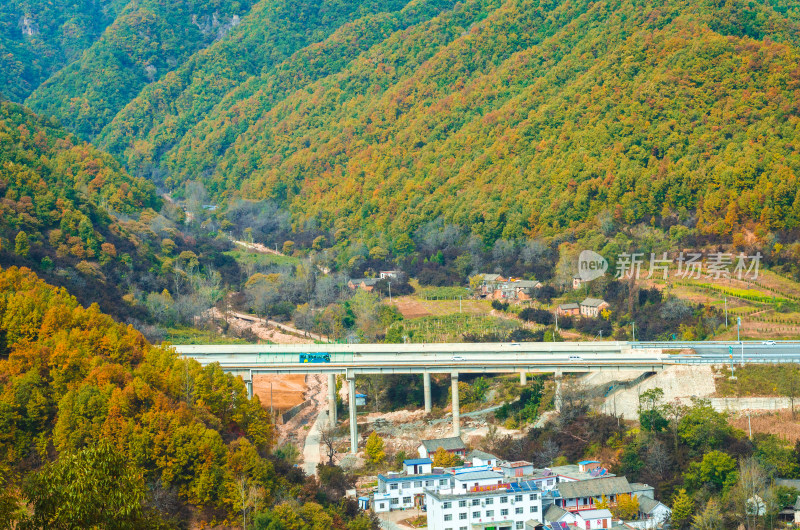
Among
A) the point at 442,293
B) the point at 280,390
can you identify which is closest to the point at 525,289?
the point at 442,293

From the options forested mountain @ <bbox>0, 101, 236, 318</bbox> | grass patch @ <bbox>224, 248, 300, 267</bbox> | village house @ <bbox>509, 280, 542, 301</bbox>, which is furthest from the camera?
grass patch @ <bbox>224, 248, 300, 267</bbox>

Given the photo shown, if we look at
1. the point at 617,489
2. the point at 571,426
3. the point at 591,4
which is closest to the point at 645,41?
the point at 591,4

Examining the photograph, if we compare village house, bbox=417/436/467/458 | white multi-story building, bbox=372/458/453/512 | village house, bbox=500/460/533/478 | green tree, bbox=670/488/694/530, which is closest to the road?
village house, bbox=417/436/467/458

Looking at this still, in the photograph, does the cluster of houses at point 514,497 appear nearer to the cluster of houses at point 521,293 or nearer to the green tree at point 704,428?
the green tree at point 704,428

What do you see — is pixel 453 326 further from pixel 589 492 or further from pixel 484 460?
pixel 589 492

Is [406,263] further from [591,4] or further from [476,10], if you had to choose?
[476,10]

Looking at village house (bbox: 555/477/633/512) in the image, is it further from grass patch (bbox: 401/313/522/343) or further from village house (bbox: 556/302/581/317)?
village house (bbox: 556/302/581/317)
